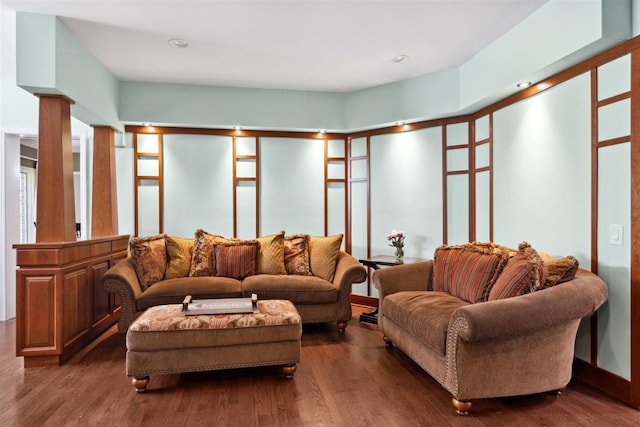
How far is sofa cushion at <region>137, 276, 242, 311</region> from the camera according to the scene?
11.4ft

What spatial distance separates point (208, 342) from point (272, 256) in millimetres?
1605

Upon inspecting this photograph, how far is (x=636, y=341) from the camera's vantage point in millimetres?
2332

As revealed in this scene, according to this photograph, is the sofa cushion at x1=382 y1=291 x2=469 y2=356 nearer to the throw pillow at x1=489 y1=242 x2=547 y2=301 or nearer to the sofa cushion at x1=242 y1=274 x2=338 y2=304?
the throw pillow at x1=489 y1=242 x2=547 y2=301

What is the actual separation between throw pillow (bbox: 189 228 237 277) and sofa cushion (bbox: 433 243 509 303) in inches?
85.9

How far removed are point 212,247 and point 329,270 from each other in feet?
4.08

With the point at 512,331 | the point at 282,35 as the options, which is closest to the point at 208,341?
the point at 512,331

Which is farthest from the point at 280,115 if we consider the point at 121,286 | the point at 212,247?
the point at 121,286

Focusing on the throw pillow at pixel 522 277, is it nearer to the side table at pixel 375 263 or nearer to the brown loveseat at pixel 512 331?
the brown loveseat at pixel 512 331

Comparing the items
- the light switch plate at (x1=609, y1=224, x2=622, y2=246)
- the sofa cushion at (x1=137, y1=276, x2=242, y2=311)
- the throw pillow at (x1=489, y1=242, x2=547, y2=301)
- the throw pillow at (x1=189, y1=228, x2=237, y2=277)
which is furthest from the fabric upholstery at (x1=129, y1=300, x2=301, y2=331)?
the light switch plate at (x1=609, y1=224, x2=622, y2=246)

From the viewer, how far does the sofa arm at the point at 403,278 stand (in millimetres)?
3406

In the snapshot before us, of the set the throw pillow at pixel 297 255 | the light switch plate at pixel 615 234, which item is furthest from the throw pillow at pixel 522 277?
the throw pillow at pixel 297 255

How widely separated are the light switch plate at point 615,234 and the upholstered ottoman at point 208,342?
209cm

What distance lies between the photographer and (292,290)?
3.73m

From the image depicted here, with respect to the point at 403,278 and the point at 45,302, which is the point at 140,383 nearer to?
the point at 45,302
